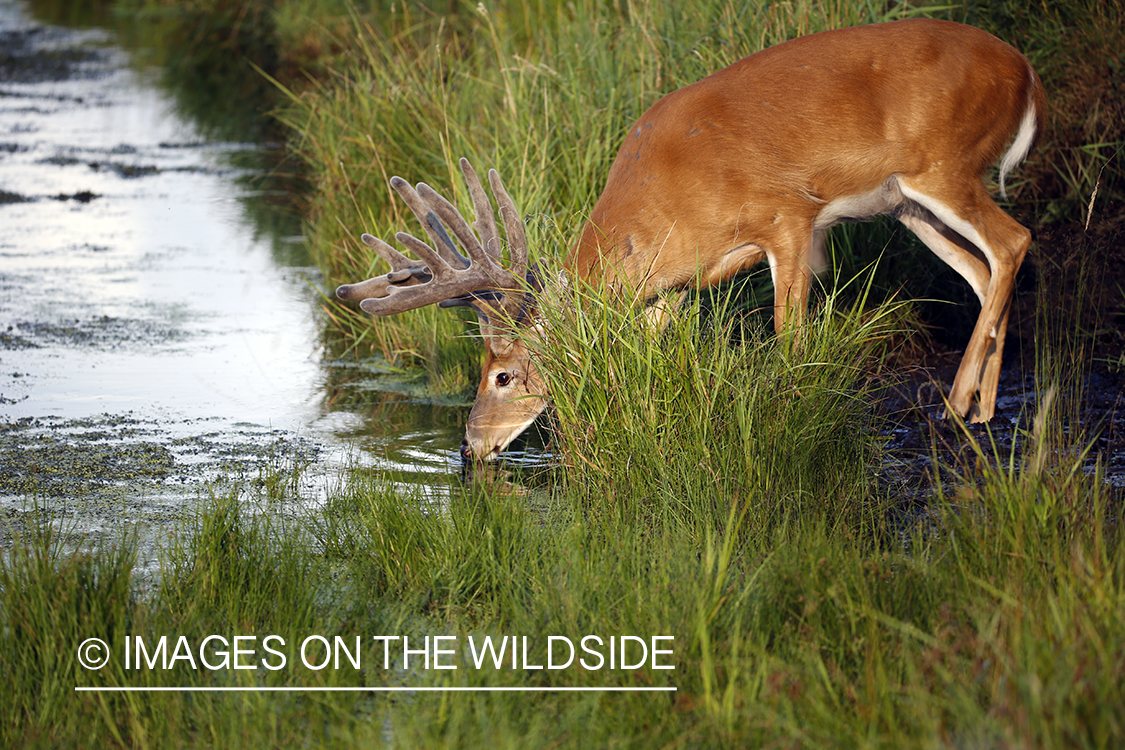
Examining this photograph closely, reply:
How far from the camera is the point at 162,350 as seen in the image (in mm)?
A: 7465

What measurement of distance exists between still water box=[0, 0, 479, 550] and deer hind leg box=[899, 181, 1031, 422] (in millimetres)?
2476

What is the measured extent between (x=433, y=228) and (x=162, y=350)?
9.11 feet

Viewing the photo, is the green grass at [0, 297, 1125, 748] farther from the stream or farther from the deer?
the deer

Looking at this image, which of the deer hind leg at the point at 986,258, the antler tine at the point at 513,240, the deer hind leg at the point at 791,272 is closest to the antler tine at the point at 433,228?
the antler tine at the point at 513,240

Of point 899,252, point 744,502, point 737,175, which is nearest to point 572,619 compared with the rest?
point 744,502

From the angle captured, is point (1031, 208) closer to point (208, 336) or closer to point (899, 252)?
point (899, 252)

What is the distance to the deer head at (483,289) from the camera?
523 cm

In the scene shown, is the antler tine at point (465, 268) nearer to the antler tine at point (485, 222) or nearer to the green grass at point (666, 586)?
the antler tine at point (485, 222)

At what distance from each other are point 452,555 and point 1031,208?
5.37 m

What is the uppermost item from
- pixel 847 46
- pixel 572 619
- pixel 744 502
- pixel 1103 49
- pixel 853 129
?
pixel 1103 49

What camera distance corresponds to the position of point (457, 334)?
23.2 feet

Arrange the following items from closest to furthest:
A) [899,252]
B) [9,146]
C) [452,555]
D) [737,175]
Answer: [452,555] → [737,175] → [899,252] → [9,146]

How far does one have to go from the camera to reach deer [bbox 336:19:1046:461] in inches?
209

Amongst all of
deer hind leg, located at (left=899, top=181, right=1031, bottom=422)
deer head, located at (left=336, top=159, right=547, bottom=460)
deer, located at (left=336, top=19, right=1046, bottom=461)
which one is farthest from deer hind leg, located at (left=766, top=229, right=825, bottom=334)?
deer head, located at (left=336, top=159, right=547, bottom=460)
